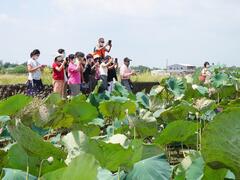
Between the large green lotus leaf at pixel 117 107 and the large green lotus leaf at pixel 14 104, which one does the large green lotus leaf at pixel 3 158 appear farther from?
the large green lotus leaf at pixel 117 107

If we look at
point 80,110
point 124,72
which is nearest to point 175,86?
point 80,110

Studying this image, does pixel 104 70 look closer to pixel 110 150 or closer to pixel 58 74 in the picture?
pixel 58 74

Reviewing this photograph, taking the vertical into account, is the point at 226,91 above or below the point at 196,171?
below

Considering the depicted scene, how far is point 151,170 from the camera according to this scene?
1098mm

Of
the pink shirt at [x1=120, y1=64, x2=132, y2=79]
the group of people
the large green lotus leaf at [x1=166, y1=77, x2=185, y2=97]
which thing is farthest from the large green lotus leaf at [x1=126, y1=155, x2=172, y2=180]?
the pink shirt at [x1=120, y1=64, x2=132, y2=79]

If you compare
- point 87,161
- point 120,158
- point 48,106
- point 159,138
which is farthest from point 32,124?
point 87,161

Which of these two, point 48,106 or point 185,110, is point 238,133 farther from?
point 185,110

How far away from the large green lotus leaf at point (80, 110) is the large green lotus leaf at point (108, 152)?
106cm

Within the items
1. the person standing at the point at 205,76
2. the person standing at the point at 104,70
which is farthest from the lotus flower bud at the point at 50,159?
the person standing at the point at 104,70

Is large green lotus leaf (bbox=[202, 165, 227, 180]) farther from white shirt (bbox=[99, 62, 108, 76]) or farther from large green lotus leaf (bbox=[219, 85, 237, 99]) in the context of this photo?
white shirt (bbox=[99, 62, 108, 76])

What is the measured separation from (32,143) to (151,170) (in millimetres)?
243

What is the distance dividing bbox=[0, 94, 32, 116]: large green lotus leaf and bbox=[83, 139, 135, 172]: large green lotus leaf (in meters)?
0.97

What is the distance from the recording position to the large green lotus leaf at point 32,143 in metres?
1.00

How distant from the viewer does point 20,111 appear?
195 centimetres
